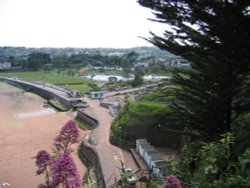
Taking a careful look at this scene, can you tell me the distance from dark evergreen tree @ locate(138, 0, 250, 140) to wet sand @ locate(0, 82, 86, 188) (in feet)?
7.92

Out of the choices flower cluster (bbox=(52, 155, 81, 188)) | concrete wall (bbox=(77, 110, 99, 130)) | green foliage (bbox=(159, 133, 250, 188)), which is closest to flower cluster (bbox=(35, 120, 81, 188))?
flower cluster (bbox=(52, 155, 81, 188))

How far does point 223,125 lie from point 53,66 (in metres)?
81.7

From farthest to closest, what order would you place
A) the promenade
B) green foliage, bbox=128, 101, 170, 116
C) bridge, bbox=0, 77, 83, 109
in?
1. bridge, bbox=0, 77, 83, 109
2. green foliage, bbox=128, 101, 170, 116
3. the promenade

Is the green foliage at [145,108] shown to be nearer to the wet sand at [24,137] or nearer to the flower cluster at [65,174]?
the wet sand at [24,137]

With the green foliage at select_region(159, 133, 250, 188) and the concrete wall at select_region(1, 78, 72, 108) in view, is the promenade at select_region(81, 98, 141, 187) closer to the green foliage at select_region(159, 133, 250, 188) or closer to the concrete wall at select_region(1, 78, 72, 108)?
the green foliage at select_region(159, 133, 250, 188)

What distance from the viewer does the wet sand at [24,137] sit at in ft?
43.0

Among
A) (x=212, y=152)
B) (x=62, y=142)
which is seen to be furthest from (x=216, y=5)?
(x=62, y=142)

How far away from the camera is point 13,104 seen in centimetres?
3666

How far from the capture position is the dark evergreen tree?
382 centimetres

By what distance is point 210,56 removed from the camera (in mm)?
4289

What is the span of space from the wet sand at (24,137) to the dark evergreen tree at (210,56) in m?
2.42

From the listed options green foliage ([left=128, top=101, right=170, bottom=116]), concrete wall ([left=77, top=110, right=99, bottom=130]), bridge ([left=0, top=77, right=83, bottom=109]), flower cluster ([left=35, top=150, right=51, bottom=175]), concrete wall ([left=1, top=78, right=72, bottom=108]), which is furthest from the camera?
concrete wall ([left=1, top=78, right=72, bottom=108])

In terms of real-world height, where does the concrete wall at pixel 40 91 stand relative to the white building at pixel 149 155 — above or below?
below

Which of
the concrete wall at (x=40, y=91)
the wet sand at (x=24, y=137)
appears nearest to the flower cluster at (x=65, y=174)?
the wet sand at (x=24, y=137)
